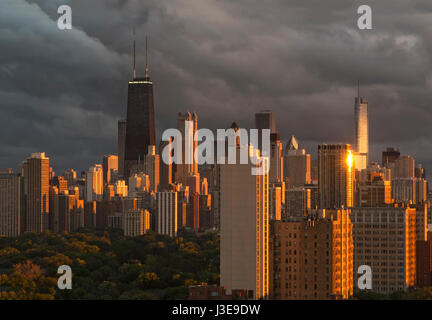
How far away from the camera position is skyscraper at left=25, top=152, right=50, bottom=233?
105 m

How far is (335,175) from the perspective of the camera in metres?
84.1

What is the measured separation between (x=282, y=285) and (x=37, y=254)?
34666 mm

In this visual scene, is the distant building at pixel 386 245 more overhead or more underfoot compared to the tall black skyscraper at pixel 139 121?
more underfoot

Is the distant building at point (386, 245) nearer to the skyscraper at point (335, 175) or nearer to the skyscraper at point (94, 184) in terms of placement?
the skyscraper at point (335, 175)

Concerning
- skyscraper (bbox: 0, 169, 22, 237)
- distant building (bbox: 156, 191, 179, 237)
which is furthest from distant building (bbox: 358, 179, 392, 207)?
skyscraper (bbox: 0, 169, 22, 237)

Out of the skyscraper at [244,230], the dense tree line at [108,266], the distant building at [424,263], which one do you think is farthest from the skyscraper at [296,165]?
the skyscraper at [244,230]

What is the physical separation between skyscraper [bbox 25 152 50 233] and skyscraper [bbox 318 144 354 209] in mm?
35354

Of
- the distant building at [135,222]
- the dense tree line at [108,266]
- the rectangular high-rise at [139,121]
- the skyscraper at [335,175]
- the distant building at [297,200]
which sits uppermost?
the rectangular high-rise at [139,121]

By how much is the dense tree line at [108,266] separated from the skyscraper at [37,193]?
20218 millimetres

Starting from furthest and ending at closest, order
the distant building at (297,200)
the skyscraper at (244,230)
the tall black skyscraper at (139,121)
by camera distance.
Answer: the tall black skyscraper at (139,121) < the distant building at (297,200) < the skyscraper at (244,230)

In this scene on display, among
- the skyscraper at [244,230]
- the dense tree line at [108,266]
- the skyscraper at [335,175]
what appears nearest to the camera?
the skyscraper at [244,230]

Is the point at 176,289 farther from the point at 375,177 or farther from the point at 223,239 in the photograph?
the point at 375,177

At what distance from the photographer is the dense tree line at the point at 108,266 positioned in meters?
49.5
